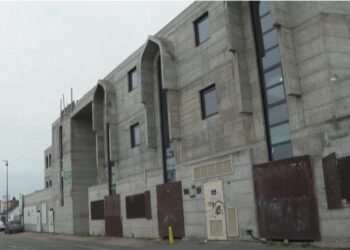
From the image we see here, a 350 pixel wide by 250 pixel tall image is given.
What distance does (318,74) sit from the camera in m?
17.9

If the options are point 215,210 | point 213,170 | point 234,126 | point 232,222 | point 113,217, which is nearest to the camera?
point 232,222

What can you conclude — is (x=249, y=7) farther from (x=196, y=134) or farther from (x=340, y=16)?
(x=196, y=134)

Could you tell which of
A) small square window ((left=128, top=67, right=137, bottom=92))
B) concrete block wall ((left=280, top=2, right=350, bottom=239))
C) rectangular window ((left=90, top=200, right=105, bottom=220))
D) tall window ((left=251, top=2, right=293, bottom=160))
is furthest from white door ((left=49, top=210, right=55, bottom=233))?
concrete block wall ((left=280, top=2, right=350, bottom=239))

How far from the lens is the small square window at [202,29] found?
24.6m

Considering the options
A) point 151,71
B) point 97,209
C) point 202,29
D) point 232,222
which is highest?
Answer: point 202,29

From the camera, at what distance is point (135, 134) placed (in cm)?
3212

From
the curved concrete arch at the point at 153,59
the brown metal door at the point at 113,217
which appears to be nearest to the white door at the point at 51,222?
the brown metal door at the point at 113,217

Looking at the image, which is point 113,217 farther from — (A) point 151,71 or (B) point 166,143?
(A) point 151,71

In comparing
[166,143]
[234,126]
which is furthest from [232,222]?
[166,143]

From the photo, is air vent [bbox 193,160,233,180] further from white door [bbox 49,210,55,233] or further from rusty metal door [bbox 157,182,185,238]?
white door [bbox 49,210,55,233]

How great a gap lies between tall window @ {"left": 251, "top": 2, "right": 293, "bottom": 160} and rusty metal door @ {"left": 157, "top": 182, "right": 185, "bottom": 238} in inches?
284

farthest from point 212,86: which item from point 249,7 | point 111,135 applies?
point 111,135

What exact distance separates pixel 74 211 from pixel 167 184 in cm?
1997

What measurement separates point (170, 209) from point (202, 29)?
957cm
